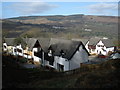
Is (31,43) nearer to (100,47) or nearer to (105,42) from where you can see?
(100,47)

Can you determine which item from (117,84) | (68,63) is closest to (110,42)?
(68,63)

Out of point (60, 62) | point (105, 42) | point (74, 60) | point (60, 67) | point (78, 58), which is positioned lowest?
point (60, 67)

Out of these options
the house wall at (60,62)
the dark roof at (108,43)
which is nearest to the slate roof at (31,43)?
the house wall at (60,62)

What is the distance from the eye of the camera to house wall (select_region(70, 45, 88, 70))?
29.6 metres

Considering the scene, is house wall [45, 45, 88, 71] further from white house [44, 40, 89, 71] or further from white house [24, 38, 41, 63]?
white house [24, 38, 41, 63]

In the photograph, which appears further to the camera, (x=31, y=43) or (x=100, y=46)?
(x=100, y=46)

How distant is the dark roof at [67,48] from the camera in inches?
1174

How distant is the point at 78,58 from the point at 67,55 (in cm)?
224

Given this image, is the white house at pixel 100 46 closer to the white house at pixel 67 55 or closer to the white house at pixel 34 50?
the white house at pixel 34 50

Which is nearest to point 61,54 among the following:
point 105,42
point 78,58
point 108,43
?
point 78,58

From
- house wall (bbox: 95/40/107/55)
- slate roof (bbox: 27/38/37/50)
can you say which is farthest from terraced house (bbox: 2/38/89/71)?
house wall (bbox: 95/40/107/55)

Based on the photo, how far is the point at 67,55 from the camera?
1173 inches

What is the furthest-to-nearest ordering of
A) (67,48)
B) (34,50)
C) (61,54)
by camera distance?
(34,50) < (67,48) < (61,54)

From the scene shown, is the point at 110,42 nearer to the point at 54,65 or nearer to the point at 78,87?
the point at 54,65
